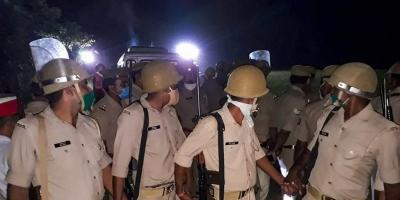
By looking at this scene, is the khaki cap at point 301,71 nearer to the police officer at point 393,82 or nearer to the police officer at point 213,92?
the police officer at point 393,82

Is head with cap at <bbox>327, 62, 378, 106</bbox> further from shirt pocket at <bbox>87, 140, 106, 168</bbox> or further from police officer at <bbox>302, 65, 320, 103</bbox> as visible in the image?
police officer at <bbox>302, 65, 320, 103</bbox>

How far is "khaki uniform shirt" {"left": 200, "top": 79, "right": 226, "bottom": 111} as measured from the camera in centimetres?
933

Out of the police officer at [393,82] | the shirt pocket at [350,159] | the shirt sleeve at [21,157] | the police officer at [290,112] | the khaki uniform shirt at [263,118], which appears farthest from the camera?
the khaki uniform shirt at [263,118]

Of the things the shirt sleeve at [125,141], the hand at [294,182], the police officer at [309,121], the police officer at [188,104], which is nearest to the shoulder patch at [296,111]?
the police officer at [309,121]

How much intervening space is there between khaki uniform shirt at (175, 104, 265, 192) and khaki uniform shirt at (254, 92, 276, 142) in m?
3.07

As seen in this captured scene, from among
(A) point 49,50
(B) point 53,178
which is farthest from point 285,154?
(B) point 53,178

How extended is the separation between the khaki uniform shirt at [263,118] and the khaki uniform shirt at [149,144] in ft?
9.12

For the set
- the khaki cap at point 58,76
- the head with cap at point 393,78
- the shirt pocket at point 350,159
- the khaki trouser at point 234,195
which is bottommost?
the khaki trouser at point 234,195

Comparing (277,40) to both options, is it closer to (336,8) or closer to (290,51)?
(290,51)

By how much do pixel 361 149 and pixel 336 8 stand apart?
61.1 feet

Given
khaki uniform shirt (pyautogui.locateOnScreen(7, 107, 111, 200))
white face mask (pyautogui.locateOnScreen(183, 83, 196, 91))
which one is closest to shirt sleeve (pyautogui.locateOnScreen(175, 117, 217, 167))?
khaki uniform shirt (pyautogui.locateOnScreen(7, 107, 111, 200))

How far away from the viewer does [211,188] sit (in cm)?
442

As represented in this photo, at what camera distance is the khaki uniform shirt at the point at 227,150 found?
427 cm

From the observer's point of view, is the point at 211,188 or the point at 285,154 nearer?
the point at 211,188
